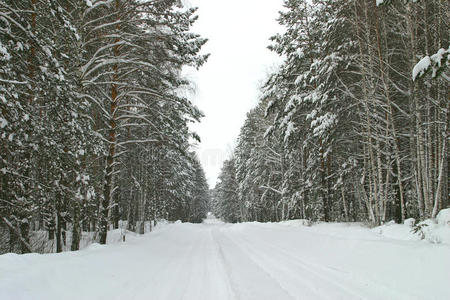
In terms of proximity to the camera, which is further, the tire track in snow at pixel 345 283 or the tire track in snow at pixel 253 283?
the tire track in snow at pixel 253 283

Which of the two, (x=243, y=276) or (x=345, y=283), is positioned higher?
(x=345, y=283)

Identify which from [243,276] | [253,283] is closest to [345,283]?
[253,283]

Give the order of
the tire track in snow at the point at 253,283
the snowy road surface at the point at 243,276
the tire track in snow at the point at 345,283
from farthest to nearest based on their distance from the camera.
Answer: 1. the tire track in snow at the point at 253,283
2. the tire track in snow at the point at 345,283
3. the snowy road surface at the point at 243,276

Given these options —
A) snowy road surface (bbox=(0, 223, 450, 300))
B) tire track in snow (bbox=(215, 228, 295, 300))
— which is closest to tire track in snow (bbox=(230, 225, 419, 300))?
snowy road surface (bbox=(0, 223, 450, 300))

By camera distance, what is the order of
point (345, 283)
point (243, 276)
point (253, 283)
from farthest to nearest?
point (243, 276) < point (253, 283) < point (345, 283)

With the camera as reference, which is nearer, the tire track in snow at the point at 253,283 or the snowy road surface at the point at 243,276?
the snowy road surface at the point at 243,276

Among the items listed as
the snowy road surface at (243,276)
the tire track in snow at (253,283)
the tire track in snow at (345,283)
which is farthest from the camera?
the tire track in snow at (253,283)

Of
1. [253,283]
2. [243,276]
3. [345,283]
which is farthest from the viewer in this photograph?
[243,276]

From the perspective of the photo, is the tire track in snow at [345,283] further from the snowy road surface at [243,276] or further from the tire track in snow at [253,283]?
the tire track in snow at [253,283]

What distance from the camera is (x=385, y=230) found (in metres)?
8.27

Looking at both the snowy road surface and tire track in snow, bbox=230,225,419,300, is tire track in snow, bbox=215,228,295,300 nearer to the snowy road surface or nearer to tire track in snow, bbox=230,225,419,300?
the snowy road surface

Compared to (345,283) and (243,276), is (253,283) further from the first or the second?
(345,283)

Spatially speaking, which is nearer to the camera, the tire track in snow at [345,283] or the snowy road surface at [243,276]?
the snowy road surface at [243,276]

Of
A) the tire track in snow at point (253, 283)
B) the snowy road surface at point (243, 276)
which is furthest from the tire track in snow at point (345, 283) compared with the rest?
the tire track in snow at point (253, 283)
